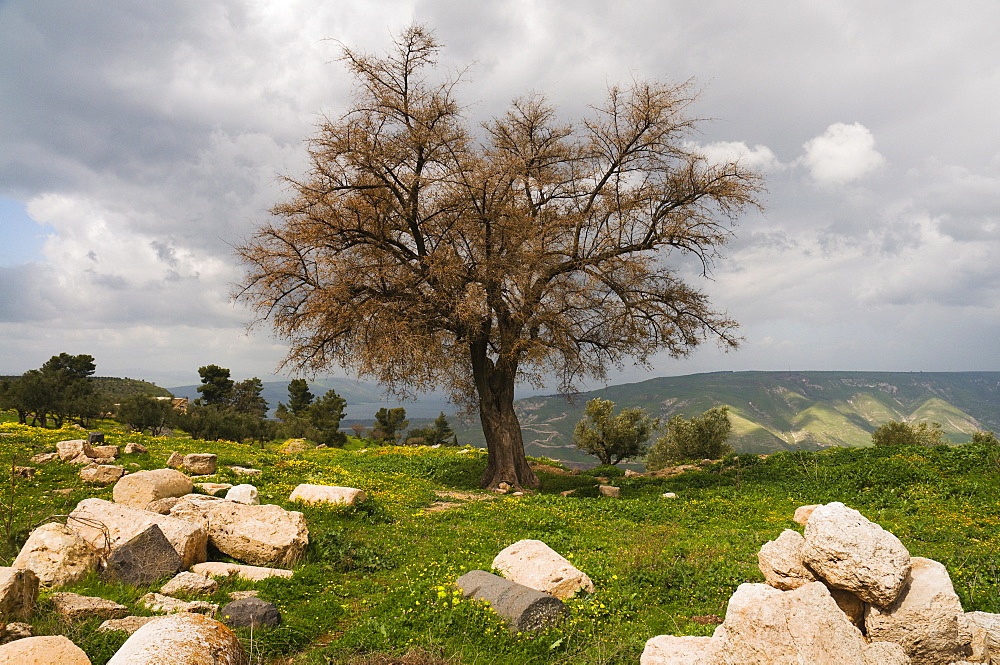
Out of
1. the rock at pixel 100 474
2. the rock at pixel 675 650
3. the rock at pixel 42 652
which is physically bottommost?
the rock at pixel 675 650

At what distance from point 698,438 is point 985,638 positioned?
55955mm

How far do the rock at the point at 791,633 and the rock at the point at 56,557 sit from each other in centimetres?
960

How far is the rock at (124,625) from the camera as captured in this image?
6.77m

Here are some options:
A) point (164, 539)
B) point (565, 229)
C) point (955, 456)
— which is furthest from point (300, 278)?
point (955, 456)

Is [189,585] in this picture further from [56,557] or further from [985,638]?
[985,638]

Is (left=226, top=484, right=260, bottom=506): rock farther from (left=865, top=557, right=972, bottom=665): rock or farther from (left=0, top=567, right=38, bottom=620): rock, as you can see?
(left=865, top=557, right=972, bottom=665): rock

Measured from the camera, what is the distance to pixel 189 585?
8.63 m

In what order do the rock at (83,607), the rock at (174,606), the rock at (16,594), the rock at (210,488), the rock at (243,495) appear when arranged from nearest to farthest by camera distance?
the rock at (16,594)
the rock at (83,607)
the rock at (174,606)
the rock at (243,495)
the rock at (210,488)

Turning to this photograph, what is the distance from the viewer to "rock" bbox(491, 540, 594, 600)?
31.5 ft

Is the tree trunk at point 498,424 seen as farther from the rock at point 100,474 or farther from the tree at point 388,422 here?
the tree at point 388,422

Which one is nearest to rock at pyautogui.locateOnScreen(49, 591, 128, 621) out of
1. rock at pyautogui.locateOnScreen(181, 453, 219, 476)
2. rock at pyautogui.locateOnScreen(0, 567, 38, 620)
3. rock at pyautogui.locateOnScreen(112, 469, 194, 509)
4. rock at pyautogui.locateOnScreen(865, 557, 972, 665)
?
rock at pyautogui.locateOnScreen(0, 567, 38, 620)

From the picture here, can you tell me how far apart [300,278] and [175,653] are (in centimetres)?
1748

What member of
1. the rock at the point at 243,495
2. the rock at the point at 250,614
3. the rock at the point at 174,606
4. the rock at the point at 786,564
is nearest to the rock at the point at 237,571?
the rock at the point at 174,606

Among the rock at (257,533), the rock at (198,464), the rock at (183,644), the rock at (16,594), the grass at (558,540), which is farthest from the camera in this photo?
the rock at (198,464)
